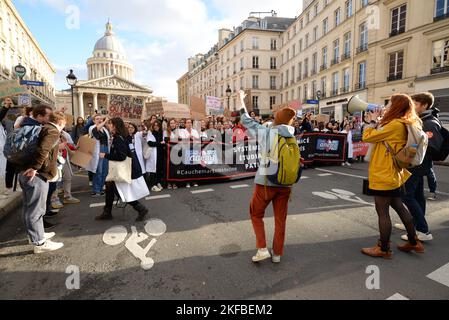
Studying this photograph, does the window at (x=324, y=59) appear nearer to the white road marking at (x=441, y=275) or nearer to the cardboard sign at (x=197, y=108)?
the cardboard sign at (x=197, y=108)

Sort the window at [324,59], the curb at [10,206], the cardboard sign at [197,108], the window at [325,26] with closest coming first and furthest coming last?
the curb at [10,206] → the cardboard sign at [197,108] → the window at [325,26] → the window at [324,59]

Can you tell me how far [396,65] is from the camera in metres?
21.5

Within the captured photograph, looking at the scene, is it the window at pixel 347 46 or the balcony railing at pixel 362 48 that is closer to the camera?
the balcony railing at pixel 362 48

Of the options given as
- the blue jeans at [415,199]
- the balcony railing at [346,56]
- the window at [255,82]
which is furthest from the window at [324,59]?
the blue jeans at [415,199]

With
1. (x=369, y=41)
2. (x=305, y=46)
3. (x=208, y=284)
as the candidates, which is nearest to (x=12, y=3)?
(x=305, y=46)

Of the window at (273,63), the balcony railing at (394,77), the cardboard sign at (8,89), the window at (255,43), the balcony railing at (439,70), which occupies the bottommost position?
the cardboard sign at (8,89)

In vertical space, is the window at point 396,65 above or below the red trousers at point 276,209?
above

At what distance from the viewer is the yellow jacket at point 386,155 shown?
2963 mm

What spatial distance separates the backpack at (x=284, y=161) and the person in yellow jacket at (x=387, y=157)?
0.96 meters

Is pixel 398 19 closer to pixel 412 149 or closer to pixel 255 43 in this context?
pixel 412 149

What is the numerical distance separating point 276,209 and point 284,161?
0.61 metres

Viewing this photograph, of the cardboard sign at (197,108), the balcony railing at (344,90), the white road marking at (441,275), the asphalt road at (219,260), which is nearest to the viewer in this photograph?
the asphalt road at (219,260)

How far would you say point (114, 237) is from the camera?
12.8 feet
